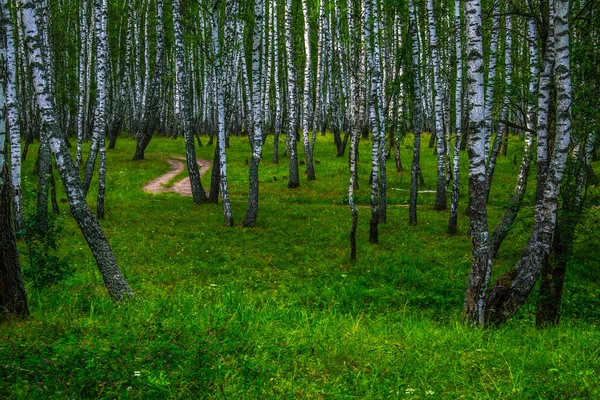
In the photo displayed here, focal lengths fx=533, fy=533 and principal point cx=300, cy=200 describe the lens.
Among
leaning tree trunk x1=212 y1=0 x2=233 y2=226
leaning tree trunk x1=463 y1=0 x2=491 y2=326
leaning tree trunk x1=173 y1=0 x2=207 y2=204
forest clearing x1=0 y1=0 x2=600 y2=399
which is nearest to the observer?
forest clearing x1=0 y1=0 x2=600 y2=399

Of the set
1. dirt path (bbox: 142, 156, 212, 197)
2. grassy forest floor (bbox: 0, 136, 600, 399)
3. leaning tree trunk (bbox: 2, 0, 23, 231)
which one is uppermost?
leaning tree trunk (bbox: 2, 0, 23, 231)

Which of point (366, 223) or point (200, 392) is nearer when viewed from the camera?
point (200, 392)

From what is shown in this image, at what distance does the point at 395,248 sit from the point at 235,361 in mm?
10722

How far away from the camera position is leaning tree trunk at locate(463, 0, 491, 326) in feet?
26.0

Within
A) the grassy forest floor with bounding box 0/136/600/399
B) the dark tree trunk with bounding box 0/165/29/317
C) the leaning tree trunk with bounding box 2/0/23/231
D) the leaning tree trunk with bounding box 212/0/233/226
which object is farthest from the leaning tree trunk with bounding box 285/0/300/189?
the dark tree trunk with bounding box 0/165/29/317

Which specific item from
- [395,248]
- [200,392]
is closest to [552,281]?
[200,392]

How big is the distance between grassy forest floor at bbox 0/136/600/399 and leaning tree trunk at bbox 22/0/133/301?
0.41 m

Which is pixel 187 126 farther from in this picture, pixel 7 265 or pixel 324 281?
pixel 7 265

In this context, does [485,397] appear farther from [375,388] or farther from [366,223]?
[366,223]

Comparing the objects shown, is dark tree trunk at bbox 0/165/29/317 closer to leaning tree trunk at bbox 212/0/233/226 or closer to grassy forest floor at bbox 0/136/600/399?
grassy forest floor at bbox 0/136/600/399

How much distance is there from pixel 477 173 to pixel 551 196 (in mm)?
1123

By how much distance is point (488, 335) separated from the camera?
24.0 feet

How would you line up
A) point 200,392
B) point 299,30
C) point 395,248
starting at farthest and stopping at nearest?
point 299,30 < point 395,248 < point 200,392

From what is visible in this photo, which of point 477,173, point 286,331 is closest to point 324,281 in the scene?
point 477,173
